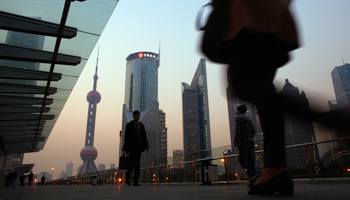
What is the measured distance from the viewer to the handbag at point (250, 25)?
1.11m

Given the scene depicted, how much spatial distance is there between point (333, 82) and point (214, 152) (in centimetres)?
725

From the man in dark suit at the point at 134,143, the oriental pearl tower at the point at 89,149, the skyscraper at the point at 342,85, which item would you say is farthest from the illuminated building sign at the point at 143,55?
the skyscraper at the point at 342,85

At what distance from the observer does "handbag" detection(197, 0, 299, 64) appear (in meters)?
1.11

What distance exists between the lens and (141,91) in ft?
530

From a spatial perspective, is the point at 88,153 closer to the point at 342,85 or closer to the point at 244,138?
the point at 244,138

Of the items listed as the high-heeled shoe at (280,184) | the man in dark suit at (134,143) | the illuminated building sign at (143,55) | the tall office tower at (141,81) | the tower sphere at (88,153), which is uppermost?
the illuminated building sign at (143,55)

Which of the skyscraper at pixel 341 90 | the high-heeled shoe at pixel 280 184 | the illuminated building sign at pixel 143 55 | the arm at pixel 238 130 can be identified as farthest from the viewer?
the illuminated building sign at pixel 143 55

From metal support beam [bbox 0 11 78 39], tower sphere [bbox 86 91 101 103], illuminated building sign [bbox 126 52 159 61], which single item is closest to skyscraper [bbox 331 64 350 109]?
metal support beam [bbox 0 11 78 39]

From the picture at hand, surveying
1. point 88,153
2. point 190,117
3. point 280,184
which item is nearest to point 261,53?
point 280,184

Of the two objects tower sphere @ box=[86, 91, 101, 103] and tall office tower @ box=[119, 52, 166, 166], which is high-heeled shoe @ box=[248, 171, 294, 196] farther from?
Result: tower sphere @ box=[86, 91, 101, 103]

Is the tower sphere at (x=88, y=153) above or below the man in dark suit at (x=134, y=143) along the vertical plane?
above

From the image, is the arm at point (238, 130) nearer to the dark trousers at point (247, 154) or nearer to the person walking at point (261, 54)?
the dark trousers at point (247, 154)

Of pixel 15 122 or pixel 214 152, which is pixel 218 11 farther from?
pixel 15 122

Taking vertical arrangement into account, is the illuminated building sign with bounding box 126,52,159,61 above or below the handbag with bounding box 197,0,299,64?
above
